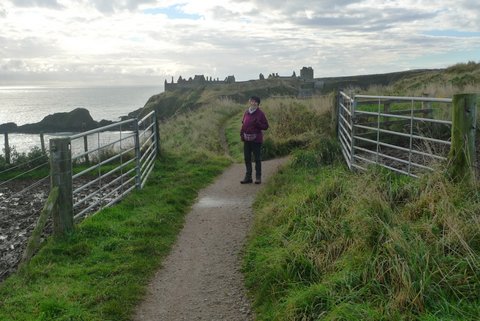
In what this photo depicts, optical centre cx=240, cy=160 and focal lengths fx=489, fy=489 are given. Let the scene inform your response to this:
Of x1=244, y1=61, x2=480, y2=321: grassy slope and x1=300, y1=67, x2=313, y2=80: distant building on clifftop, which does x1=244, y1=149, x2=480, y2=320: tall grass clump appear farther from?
x1=300, y1=67, x2=313, y2=80: distant building on clifftop

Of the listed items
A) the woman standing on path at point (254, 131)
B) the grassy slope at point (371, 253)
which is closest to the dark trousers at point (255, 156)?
the woman standing on path at point (254, 131)

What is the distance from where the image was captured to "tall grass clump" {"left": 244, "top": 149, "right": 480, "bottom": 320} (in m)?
3.95

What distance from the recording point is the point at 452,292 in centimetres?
396

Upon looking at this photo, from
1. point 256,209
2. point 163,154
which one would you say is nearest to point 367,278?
point 256,209

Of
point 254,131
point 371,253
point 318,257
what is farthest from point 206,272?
point 254,131

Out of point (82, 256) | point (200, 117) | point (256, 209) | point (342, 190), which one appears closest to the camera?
point (82, 256)

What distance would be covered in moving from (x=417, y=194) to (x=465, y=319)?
253 cm

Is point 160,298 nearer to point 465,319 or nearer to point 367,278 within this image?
point 367,278

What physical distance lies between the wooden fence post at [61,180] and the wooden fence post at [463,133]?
5130 millimetres

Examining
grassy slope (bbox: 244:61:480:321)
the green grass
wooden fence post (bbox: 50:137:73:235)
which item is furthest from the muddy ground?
grassy slope (bbox: 244:61:480:321)

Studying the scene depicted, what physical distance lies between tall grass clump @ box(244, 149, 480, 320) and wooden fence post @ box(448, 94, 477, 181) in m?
0.23

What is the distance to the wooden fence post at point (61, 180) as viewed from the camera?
22.5ft

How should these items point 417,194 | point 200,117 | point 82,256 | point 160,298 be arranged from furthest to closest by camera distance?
point 200,117, point 82,256, point 417,194, point 160,298

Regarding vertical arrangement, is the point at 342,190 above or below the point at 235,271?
above
